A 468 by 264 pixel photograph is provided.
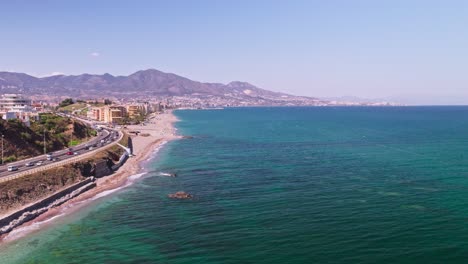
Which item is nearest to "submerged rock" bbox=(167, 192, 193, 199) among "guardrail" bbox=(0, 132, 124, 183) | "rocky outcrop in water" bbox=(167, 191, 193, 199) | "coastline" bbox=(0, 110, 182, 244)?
"rocky outcrop in water" bbox=(167, 191, 193, 199)

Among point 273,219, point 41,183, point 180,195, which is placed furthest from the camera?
point 41,183

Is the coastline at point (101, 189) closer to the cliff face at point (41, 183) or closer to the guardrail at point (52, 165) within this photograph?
the cliff face at point (41, 183)

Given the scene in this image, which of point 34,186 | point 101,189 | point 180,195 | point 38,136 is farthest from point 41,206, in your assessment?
point 38,136

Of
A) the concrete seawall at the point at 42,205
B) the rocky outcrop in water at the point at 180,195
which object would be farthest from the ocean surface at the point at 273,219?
the concrete seawall at the point at 42,205

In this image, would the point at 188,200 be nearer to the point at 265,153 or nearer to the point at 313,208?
the point at 313,208

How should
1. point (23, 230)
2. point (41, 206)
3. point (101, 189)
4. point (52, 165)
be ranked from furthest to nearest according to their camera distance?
point (52, 165)
point (101, 189)
point (41, 206)
point (23, 230)

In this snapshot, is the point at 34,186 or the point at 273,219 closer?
the point at 273,219

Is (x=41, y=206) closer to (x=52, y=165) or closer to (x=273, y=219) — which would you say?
(x=52, y=165)

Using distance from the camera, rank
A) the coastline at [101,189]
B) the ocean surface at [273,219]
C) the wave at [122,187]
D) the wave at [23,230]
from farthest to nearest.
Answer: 1. the wave at [122,187]
2. the coastline at [101,189]
3. the wave at [23,230]
4. the ocean surface at [273,219]

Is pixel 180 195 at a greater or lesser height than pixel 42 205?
greater
